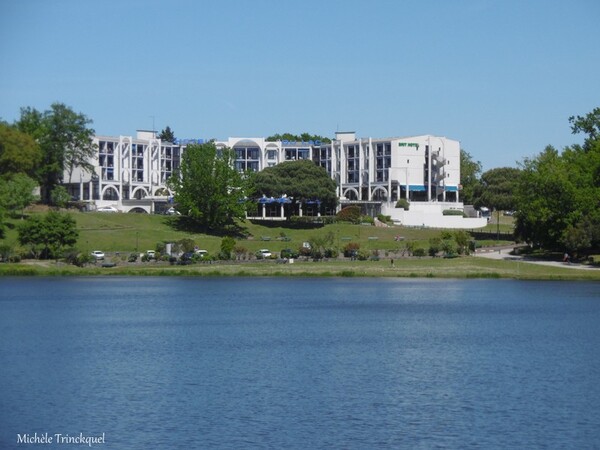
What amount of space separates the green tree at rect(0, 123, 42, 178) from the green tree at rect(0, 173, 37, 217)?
7.00 m

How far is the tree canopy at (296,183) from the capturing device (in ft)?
533

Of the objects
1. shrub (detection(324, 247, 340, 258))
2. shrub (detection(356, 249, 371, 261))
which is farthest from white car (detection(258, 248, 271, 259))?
shrub (detection(356, 249, 371, 261))

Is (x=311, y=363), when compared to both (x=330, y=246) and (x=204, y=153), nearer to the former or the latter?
(x=330, y=246)

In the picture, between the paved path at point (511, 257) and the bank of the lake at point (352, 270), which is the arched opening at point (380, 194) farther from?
the bank of the lake at point (352, 270)

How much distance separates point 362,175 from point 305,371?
142671 millimetres

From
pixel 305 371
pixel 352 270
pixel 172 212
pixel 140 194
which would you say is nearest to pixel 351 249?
pixel 352 270

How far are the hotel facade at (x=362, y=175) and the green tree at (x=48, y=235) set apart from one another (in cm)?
5484

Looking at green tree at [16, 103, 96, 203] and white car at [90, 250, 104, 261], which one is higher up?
green tree at [16, 103, 96, 203]

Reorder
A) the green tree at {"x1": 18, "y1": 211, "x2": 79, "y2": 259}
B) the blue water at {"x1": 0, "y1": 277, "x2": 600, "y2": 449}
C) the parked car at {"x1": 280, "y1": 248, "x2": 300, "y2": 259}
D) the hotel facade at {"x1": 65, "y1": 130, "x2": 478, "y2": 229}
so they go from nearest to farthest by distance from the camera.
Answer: the blue water at {"x1": 0, "y1": 277, "x2": 600, "y2": 449} < the green tree at {"x1": 18, "y1": 211, "x2": 79, "y2": 259} < the parked car at {"x1": 280, "y1": 248, "x2": 300, "y2": 259} < the hotel facade at {"x1": 65, "y1": 130, "x2": 478, "y2": 229}

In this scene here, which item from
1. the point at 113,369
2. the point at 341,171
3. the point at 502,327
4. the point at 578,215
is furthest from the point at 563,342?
the point at 341,171

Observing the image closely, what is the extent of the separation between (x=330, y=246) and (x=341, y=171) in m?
72.0

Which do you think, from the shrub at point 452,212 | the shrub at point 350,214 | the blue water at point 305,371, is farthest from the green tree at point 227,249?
the shrub at point 452,212

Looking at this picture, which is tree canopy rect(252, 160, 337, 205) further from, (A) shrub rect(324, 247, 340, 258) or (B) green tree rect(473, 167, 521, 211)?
(A) shrub rect(324, 247, 340, 258)

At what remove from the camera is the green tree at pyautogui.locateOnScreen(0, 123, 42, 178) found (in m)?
150
